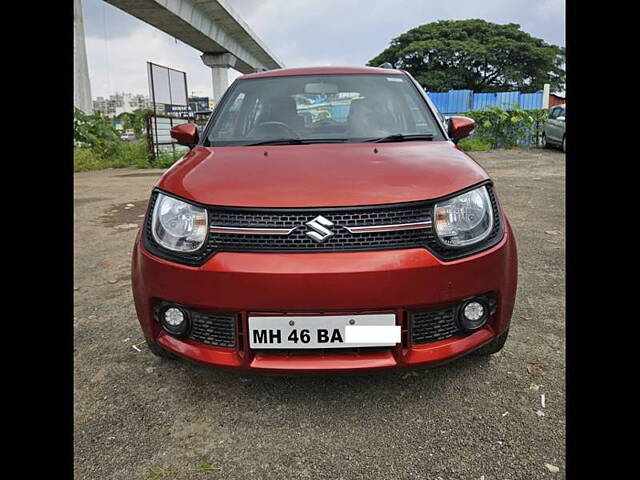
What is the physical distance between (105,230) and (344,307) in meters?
4.48

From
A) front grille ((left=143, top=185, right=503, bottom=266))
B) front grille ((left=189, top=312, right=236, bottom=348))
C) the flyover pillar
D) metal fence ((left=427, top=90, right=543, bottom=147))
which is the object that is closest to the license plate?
front grille ((left=189, top=312, right=236, bottom=348))

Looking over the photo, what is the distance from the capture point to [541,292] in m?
3.05

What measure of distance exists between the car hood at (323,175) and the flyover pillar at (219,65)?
21858mm

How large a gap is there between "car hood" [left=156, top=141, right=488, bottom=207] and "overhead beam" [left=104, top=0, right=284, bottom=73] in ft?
46.8

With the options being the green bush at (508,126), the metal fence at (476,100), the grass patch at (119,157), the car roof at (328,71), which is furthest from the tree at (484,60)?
the car roof at (328,71)

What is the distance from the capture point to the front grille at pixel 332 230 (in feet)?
5.24

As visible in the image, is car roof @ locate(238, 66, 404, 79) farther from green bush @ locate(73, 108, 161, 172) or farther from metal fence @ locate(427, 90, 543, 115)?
metal fence @ locate(427, 90, 543, 115)

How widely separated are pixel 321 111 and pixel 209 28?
60.4ft

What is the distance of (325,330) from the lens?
61.9 inches

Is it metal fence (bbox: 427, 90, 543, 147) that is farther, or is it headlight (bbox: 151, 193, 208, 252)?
metal fence (bbox: 427, 90, 543, 147)

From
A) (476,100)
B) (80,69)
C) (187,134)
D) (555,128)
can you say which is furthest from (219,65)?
(187,134)

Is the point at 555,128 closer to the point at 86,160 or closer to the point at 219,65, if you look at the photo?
the point at 86,160

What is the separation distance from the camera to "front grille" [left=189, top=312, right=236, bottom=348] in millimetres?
1662
